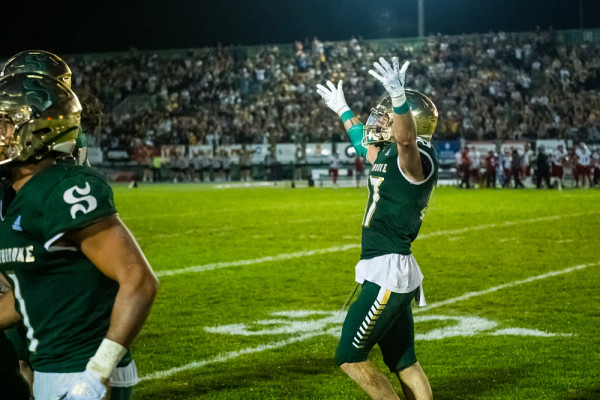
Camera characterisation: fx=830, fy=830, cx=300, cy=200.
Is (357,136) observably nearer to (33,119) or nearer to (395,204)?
(395,204)

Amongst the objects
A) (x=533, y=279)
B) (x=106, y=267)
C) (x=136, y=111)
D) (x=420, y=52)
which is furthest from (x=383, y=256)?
(x=136, y=111)

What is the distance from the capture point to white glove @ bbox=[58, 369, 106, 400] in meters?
2.19

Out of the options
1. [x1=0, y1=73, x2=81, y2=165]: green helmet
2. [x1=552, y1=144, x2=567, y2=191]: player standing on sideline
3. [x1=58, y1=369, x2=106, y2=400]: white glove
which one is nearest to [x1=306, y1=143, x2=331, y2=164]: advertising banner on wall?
[x1=552, y1=144, x2=567, y2=191]: player standing on sideline

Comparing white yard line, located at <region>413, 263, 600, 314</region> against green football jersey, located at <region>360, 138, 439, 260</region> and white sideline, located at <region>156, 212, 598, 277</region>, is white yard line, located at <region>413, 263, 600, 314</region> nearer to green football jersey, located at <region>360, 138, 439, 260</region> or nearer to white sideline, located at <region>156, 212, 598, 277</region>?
white sideline, located at <region>156, 212, 598, 277</region>

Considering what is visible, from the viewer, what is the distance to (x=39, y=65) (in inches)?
197

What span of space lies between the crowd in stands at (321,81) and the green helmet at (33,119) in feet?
102

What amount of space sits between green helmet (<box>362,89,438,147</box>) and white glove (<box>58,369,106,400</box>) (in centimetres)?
229

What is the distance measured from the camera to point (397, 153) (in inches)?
157

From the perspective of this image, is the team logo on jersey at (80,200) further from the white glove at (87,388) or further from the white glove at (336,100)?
the white glove at (336,100)

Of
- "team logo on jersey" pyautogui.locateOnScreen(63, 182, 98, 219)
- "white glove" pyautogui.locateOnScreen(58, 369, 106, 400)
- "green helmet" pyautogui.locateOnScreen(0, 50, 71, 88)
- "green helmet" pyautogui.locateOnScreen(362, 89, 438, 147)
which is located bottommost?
"white glove" pyautogui.locateOnScreen(58, 369, 106, 400)

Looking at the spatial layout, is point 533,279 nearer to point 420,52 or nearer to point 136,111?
point 420,52

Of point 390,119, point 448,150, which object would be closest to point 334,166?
point 448,150

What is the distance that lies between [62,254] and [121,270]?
0.67ft

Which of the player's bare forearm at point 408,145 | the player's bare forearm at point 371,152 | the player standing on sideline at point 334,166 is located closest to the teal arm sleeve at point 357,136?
the player's bare forearm at point 371,152
